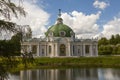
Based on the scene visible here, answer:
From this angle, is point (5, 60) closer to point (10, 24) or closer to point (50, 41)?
point (10, 24)

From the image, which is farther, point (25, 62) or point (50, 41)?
point (50, 41)

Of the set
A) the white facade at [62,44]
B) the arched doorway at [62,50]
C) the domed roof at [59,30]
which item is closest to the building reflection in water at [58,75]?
the white facade at [62,44]

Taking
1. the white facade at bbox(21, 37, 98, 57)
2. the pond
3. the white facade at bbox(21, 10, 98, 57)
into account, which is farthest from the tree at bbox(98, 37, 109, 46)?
the pond

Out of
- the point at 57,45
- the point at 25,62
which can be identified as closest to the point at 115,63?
the point at 57,45

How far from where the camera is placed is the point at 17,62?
25.3 ft

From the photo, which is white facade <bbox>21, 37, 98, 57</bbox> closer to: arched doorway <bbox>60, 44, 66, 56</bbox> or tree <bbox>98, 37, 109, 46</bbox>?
arched doorway <bbox>60, 44, 66, 56</bbox>

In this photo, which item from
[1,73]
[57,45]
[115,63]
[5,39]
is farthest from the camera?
[57,45]

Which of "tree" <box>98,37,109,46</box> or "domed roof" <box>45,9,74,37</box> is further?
"tree" <box>98,37,109,46</box>

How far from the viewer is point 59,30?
84.4 meters

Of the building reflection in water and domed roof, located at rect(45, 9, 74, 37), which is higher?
domed roof, located at rect(45, 9, 74, 37)

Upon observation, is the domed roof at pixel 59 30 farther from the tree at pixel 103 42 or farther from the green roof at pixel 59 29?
the tree at pixel 103 42

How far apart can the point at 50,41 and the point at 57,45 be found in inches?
103

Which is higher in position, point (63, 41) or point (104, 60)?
point (63, 41)

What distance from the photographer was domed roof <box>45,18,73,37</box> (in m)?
84.1
